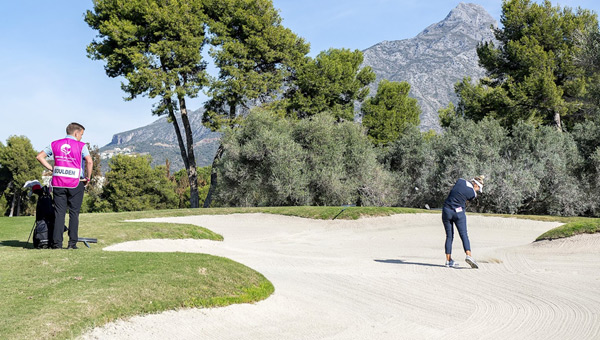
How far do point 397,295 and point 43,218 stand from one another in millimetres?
7206

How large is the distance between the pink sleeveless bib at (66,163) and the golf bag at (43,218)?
928 mm

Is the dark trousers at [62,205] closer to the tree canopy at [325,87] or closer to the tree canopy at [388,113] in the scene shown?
the tree canopy at [325,87]

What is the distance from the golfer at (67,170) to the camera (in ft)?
27.6

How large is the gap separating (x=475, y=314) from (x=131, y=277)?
5.00m

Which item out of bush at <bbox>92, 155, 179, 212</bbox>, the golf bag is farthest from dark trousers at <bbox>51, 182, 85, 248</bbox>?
bush at <bbox>92, 155, 179, 212</bbox>

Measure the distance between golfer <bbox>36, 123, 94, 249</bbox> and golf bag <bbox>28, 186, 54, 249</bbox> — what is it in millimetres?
517

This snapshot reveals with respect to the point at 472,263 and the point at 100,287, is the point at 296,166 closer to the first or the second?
the point at 472,263

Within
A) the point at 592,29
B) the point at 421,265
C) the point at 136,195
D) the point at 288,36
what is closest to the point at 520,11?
the point at 592,29

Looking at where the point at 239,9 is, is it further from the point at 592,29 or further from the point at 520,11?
the point at 592,29

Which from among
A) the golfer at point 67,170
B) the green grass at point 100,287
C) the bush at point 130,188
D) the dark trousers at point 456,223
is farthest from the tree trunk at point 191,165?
the bush at point 130,188

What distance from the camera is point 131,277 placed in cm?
639

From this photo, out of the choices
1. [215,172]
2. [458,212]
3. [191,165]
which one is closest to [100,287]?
[458,212]

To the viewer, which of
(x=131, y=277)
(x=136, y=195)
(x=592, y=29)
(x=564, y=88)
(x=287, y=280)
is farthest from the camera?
(x=136, y=195)

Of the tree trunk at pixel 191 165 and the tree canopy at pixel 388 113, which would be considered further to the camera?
the tree canopy at pixel 388 113
